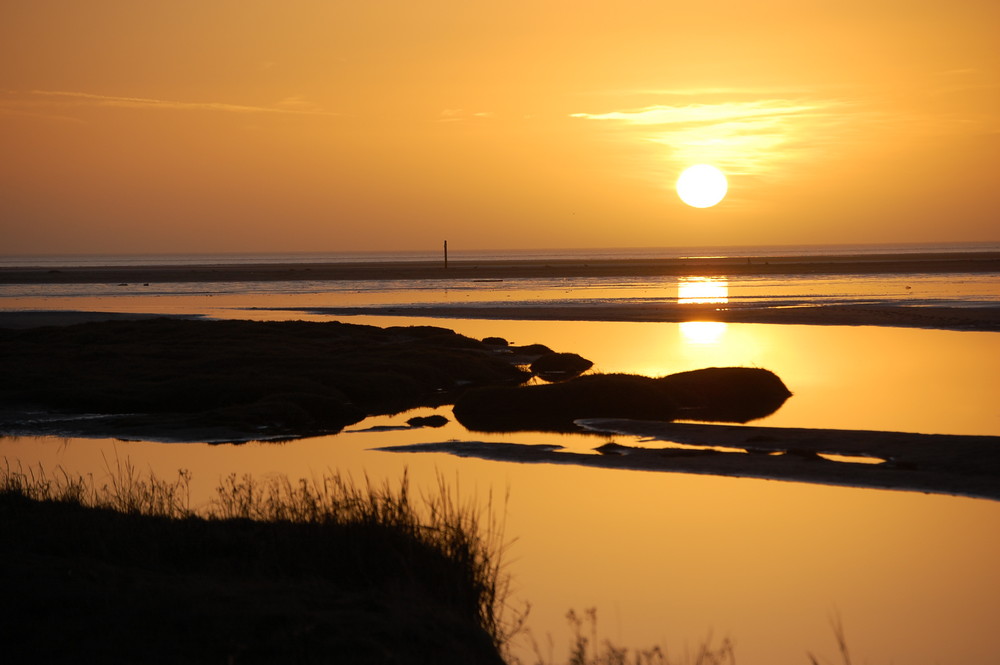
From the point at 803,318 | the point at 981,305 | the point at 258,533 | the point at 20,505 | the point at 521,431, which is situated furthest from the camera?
the point at 981,305

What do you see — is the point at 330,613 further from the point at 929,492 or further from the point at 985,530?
the point at 929,492

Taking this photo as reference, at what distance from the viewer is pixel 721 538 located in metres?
16.9

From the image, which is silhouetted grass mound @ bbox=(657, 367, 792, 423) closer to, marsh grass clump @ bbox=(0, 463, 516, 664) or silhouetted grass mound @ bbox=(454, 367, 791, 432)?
silhouetted grass mound @ bbox=(454, 367, 791, 432)

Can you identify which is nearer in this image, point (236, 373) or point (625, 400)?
point (625, 400)

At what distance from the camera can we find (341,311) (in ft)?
238

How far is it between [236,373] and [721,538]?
70.8ft

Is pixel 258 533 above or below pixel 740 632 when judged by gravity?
above

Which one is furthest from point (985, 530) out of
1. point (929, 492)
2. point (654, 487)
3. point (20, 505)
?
point (20, 505)

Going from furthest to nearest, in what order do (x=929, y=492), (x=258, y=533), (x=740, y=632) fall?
1. (x=929, y=492)
2. (x=258, y=533)
3. (x=740, y=632)

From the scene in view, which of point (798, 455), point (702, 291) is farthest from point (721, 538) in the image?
point (702, 291)

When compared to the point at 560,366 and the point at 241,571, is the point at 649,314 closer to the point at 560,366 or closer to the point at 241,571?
the point at 560,366

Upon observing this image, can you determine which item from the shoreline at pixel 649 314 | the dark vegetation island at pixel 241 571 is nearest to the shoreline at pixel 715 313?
the shoreline at pixel 649 314

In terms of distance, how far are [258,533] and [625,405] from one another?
17.1 metres

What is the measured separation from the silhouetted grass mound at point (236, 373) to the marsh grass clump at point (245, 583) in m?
12.5
